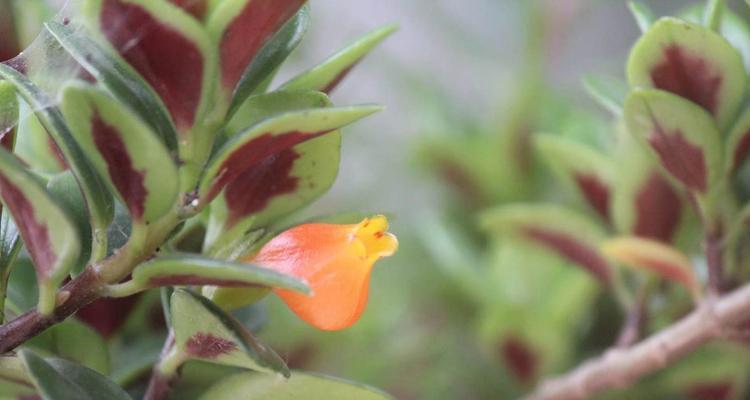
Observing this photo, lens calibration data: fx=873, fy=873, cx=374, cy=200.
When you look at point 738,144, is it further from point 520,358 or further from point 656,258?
point 520,358

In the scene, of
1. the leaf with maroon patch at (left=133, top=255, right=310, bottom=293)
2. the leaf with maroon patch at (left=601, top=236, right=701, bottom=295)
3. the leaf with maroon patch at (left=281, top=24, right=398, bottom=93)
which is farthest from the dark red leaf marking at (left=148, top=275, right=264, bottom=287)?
the leaf with maroon patch at (left=601, top=236, right=701, bottom=295)

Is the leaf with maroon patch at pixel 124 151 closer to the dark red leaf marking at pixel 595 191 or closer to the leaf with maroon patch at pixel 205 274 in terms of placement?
the leaf with maroon patch at pixel 205 274

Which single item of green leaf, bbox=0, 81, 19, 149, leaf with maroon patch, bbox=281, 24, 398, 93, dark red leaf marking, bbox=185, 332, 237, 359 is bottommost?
dark red leaf marking, bbox=185, 332, 237, 359

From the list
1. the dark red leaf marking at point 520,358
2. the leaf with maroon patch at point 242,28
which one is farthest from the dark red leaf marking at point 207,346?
the dark red leaf marking at point 520,358

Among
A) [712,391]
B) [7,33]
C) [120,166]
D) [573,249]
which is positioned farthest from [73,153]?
[712,391]

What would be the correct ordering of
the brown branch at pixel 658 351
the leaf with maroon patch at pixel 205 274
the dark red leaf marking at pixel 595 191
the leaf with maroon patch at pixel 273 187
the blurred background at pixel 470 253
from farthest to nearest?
the blurred background at pixel 470 253 < the dark red leaf marking at pixel 595 191 < the brown branch at pixel 658 351 < the leaf with maroon patch at pixel 273 187 < the leaf with maroon patch at pixel 205 274

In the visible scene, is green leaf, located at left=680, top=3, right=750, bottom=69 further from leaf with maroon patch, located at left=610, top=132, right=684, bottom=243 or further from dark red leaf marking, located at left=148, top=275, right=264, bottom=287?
dark red leaf marking, located at left=148, top=275, right=264, bottom=287

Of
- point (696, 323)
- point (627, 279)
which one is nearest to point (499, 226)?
point (627, 279)
